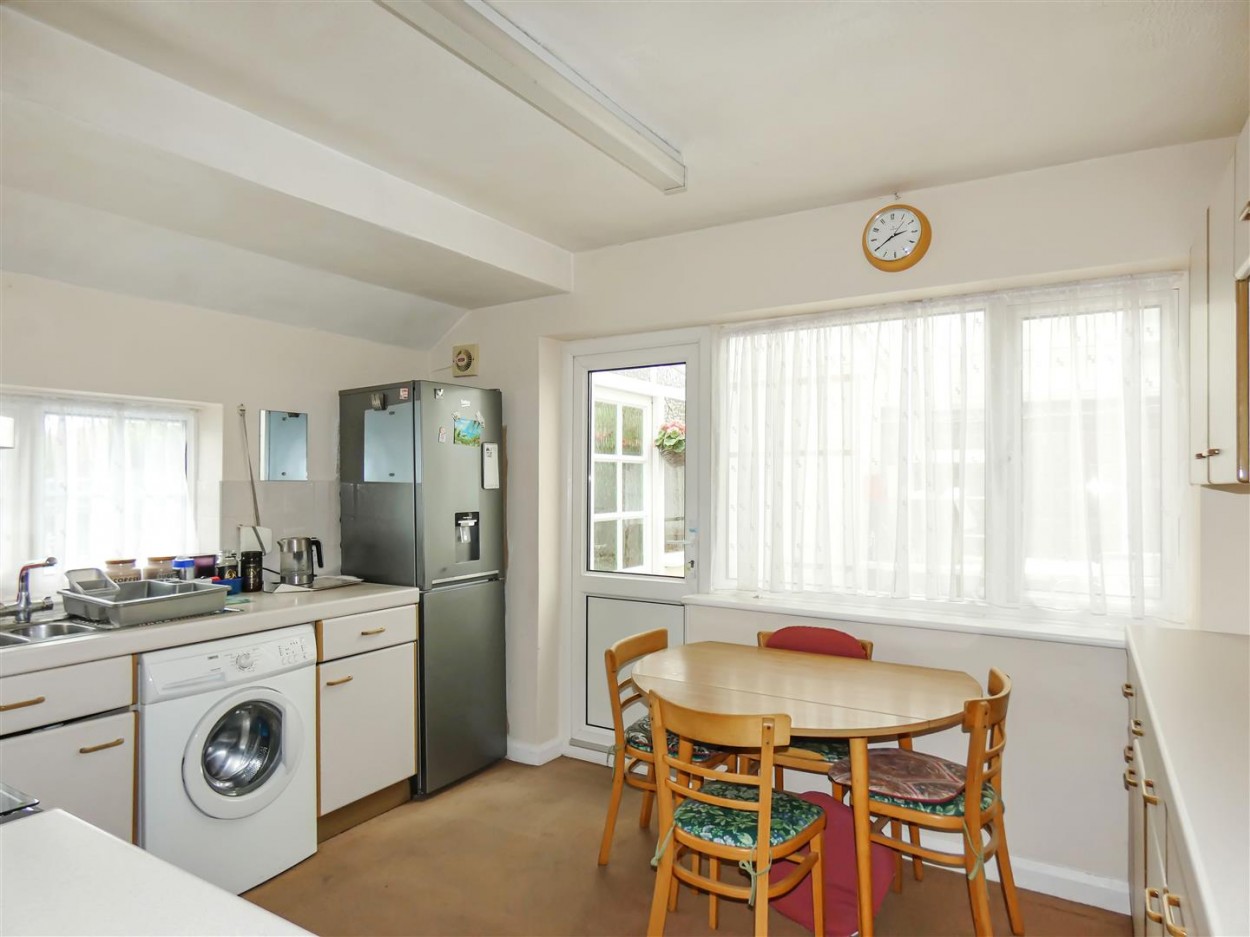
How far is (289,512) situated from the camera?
11.7 ft

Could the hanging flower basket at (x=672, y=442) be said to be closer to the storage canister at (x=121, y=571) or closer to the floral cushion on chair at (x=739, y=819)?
the floral cushion on chair at (x=739, y=819)

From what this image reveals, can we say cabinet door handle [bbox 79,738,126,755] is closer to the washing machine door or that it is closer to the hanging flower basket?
the washing machine door

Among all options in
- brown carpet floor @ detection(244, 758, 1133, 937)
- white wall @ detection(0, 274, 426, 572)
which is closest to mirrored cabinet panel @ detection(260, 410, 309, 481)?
white wall @ detection(0, 274, 426, 572)

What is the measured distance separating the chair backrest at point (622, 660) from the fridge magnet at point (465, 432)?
130cm

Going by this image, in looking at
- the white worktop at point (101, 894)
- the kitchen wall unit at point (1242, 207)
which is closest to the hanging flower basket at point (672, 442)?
the kitchen wall unit at point (1242, 207)

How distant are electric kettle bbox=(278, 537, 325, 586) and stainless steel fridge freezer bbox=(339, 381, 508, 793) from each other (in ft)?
0.87

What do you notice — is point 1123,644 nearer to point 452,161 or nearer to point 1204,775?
point 1204,775

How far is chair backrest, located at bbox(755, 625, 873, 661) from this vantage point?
291cm

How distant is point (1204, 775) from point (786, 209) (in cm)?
245

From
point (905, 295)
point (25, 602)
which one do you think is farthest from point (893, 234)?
point (25, 602)

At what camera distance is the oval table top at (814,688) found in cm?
214

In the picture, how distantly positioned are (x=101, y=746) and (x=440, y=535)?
1.53 meters

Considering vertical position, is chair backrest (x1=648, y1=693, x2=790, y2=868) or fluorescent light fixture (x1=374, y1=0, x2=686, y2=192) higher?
fluorescent light fixture (x1=374, y1=0, x2=686, y2=192)

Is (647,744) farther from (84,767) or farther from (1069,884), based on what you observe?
(84,767)
